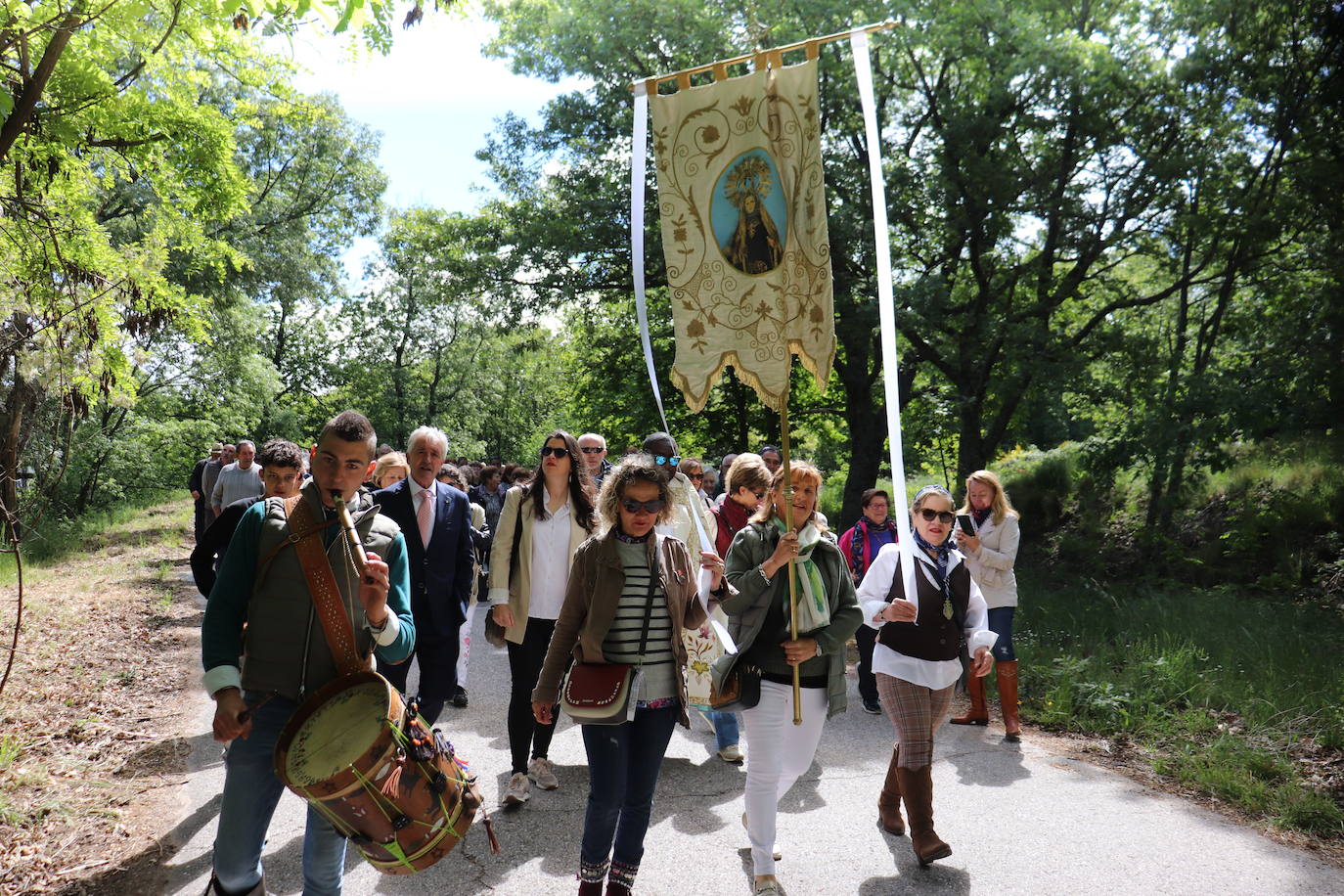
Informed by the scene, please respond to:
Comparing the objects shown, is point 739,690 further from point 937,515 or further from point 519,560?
point 519,560

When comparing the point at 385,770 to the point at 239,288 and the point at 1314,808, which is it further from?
the point at 239,288

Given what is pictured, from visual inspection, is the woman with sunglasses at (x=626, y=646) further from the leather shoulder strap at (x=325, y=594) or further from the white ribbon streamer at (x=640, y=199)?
the leather shoulder strap at (x=325, y=594)

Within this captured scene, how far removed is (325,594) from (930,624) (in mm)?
3019

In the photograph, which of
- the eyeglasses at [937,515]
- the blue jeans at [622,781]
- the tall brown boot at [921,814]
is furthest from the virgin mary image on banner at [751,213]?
the tall brown boot at [921,814]

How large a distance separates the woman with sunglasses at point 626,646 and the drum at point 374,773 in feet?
2.30

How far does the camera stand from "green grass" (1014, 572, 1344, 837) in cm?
571

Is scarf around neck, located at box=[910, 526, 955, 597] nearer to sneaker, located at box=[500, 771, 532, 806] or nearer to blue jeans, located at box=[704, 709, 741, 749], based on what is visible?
blue jeans, located at box=[704, 709, 741, 749]

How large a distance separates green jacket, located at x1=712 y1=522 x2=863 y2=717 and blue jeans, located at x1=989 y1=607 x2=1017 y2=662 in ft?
10.1

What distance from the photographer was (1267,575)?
12023mm

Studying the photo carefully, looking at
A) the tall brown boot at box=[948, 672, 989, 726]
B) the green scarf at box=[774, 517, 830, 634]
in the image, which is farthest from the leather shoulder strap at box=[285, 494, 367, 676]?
the tall brown boot at box=[948, 672, 989, 726]

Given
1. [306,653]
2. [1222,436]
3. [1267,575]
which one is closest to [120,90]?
[306,653]

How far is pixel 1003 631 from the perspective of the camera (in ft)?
22.9

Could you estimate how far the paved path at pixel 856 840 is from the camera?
429cm

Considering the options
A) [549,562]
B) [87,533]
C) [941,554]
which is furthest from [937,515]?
[87,533]
